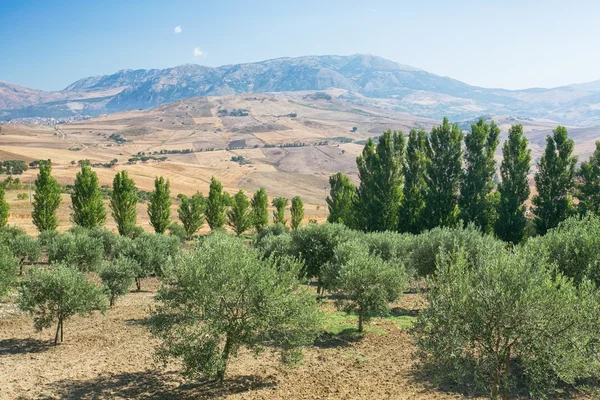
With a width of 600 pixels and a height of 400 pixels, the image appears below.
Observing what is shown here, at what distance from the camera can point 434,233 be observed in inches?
1458

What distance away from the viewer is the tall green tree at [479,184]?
52531 mm

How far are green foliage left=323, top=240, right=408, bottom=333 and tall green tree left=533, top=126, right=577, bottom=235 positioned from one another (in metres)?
28.2

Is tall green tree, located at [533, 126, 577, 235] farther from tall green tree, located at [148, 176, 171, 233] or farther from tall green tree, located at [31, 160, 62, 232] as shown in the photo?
tall green tree, located at [31, 160, 62, 232]

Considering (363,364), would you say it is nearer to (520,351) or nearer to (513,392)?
(513,392)

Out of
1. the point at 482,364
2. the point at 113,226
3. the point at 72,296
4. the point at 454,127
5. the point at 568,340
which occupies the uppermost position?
the point at 454,127

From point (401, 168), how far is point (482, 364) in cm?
4615

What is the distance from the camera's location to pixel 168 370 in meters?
22.8

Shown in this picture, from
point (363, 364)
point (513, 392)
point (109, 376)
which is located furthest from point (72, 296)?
point (513, 392)

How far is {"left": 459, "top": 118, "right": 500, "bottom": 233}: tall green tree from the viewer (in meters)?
52.5

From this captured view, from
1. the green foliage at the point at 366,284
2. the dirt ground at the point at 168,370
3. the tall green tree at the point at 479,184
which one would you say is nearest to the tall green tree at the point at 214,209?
the tall green tree at the point at 479,184

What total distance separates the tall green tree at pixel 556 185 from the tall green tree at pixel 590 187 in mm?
1002

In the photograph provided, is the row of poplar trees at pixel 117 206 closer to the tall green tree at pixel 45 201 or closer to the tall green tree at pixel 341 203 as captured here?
the tall green tree at pixel 45 201

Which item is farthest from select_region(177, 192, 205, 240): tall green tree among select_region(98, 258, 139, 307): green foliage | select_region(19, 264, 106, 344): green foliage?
select_region(19, 264, 106, 344): green foliage

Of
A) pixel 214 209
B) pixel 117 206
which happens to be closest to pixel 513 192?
pixel 214 209
